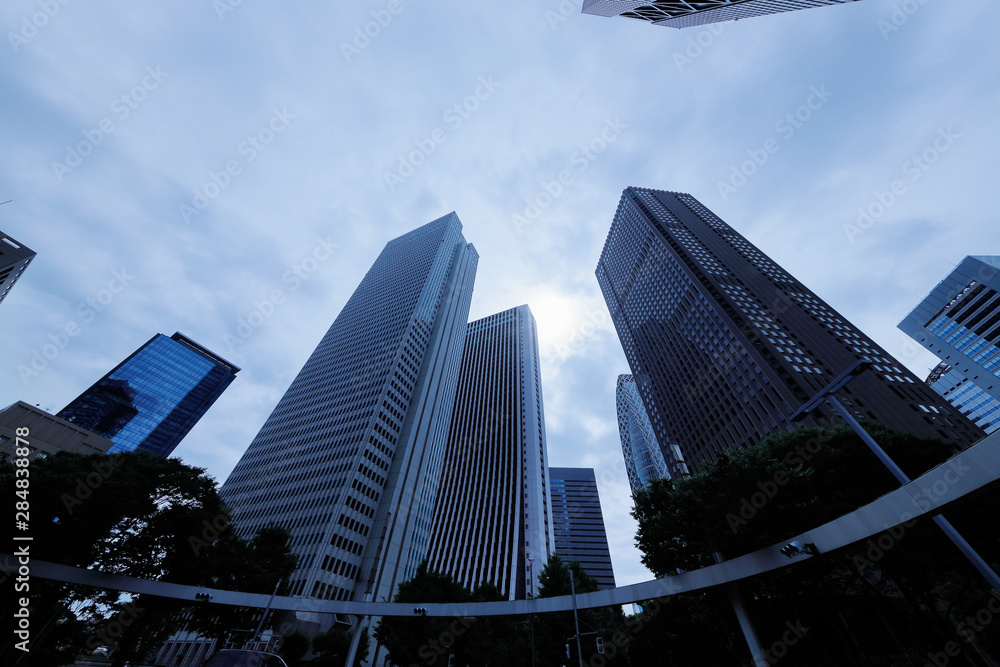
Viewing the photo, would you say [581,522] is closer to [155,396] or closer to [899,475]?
[155,396]

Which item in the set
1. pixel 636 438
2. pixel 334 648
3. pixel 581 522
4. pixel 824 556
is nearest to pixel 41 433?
pixel 334 648

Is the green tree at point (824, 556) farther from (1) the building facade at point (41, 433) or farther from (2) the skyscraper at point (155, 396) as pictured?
(2) the skyscraper at point (155, 396)

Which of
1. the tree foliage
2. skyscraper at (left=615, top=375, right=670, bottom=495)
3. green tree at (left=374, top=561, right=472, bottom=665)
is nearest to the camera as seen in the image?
the tree foliage

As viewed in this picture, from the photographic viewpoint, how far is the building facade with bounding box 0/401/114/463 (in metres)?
68.7

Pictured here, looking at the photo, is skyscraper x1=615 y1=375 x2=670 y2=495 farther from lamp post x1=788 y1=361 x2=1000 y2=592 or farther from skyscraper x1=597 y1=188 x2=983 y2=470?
lamp post x1=788 y1=361 x2=1000 y2=592

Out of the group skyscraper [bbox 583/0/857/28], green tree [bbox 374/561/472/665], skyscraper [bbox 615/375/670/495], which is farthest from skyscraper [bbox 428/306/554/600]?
skyscraper [bbox 583/0/857/28]

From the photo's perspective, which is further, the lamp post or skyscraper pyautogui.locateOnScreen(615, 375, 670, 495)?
skyscraper pyautogui.locateOnScreen(615, 375, 670, 495)

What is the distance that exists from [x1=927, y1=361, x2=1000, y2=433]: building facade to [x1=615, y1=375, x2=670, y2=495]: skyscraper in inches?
3059

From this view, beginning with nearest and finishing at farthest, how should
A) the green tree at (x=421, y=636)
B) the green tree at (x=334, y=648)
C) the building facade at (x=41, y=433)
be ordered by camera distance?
the green tree at (x=421, y=636), the green tree at (x=334, y=648), the building facade at (x=41, y=433)

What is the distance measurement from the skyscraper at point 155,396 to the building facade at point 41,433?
166 feet

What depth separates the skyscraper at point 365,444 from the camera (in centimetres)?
6506

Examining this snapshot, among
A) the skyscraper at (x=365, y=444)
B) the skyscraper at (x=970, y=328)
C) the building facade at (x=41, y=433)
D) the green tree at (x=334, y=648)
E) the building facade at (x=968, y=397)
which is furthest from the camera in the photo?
the building facade at (x=968, y=397)

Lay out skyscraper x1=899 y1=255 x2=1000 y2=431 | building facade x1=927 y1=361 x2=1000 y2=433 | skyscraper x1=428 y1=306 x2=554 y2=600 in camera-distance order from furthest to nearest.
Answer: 1. skyscraper x1=428 y1=306 x2=554 y2=600
2. building facade x1=927 y1=361 x2=1000 y2=433
3. skyscraper x1=899 y1=255 x2=1000 y2=431

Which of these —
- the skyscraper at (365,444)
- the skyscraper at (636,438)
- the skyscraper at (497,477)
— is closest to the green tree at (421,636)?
the skyscraper at (365,444)
